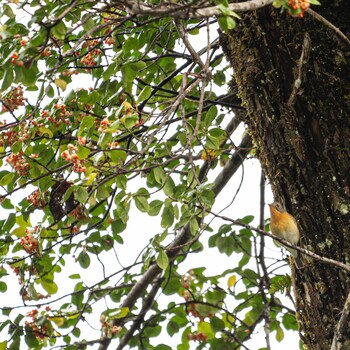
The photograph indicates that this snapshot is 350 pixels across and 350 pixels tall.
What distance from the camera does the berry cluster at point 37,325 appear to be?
14.9ft

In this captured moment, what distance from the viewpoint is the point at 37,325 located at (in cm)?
454

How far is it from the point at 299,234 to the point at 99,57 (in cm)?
202

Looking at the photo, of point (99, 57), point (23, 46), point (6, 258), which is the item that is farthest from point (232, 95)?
point (23, 46)

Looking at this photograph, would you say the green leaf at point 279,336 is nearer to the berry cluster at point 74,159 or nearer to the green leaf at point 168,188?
the green leaf at point 168,188

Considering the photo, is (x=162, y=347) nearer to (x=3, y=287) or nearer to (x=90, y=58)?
(x=3, y=287)

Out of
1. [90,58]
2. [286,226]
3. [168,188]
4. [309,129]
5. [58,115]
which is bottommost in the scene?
[286,226]

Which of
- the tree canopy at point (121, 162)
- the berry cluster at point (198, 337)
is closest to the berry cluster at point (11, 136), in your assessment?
the tree canopy at point (121, 162)

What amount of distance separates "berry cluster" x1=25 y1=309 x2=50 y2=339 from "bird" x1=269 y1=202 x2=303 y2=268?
2.00 metres

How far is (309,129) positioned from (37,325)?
248 cm

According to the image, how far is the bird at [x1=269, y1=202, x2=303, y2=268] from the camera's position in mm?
2824

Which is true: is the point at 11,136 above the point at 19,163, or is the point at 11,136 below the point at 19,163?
above

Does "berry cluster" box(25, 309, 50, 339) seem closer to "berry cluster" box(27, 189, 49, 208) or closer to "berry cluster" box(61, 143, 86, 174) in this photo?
"berry cluster" box(27, 189, 49, 208)

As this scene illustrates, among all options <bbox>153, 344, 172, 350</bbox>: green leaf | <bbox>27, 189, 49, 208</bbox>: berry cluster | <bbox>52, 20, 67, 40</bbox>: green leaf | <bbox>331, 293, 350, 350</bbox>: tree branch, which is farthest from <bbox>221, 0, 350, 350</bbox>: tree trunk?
<bbox>153, 344, 172, 350</bbox>: green leaf

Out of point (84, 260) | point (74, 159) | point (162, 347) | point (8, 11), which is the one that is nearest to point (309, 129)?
point (74, 159)
